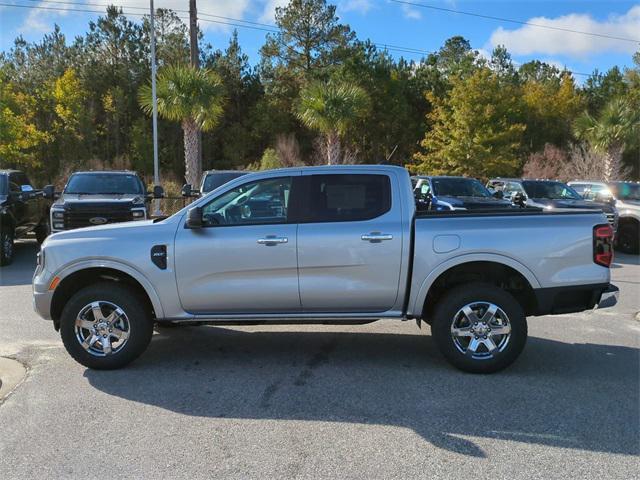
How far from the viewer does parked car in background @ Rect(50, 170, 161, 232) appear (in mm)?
11500

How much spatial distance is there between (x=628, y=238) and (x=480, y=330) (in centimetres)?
1179

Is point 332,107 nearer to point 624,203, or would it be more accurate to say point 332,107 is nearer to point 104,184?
point 624,203

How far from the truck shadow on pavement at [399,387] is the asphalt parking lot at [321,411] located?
0.02 m

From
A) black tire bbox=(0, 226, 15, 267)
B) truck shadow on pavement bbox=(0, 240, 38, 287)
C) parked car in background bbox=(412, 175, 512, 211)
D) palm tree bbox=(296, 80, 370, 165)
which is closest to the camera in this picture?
truck shadow on pavement bbox=(0, 240, 38, 287)

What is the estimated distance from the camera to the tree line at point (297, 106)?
33344mm

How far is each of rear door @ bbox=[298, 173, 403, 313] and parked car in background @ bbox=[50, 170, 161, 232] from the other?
7.37m

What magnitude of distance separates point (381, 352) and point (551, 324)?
265 cm

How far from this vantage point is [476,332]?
17.3 ft

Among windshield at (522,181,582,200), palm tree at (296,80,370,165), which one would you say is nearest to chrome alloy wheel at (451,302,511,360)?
windshield at (522,181,582,200)

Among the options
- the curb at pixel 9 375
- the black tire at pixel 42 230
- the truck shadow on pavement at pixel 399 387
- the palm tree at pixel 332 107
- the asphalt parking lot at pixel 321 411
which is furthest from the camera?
the palm tree at pixel 332 107

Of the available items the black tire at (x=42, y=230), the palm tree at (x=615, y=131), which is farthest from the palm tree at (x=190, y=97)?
the palm tree at (x=615, y=131)

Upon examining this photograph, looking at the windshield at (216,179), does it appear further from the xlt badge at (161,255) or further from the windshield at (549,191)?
the xlt badge at (161,255)

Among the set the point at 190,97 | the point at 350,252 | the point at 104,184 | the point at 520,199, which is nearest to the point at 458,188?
the point at 520,199

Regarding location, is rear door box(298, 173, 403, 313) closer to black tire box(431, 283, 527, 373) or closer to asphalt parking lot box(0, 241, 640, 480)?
black tire box(431, 283, 527, 373)
